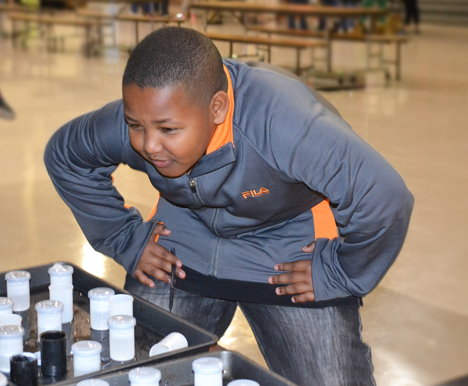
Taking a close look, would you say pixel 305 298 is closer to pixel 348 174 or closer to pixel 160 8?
pixel 348 174

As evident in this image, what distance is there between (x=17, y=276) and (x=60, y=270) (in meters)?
0.08

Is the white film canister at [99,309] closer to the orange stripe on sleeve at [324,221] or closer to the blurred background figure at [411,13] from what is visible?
the orange stripe on sleeve at [324,221]

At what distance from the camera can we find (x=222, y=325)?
5.71 ft

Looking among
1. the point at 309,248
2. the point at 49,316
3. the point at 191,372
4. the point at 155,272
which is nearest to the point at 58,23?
the point at 155,272

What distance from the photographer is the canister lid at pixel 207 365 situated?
1.02 meters

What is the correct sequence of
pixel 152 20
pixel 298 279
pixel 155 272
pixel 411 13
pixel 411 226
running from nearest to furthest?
pixel 298 279
pixel 155 272
pixel 152 20
pixel 411 226
pixel 411 13

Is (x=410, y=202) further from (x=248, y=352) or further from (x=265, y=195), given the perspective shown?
(x=248, y=352)

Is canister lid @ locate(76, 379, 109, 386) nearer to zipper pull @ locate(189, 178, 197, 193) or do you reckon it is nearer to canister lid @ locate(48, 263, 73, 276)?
canister lid @ locate(48, 263, 73, 276)

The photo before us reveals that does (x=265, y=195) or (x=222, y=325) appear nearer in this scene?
(x=265, y=195)

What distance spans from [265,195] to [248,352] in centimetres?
80

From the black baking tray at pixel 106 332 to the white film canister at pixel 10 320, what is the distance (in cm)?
4

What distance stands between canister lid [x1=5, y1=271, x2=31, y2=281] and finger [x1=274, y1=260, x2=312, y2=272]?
0.53 meters

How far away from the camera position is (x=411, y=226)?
2.62m

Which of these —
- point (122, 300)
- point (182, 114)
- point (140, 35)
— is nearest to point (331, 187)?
point (182, 114)
